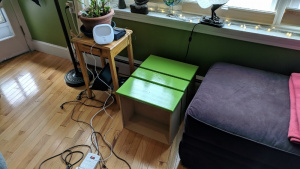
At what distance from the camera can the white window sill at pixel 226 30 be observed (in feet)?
4.64

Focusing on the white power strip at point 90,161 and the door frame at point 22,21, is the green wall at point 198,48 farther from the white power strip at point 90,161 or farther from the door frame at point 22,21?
the white power strip at point 90,161

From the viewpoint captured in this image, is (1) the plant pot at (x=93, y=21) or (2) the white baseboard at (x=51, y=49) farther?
(2) the white baseboard at (x=51, y=49)

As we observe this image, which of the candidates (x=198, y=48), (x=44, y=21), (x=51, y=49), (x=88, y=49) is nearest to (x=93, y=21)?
(x=88, y=49)

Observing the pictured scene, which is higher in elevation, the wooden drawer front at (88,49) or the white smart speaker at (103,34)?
the white smart speaker at (103,34)

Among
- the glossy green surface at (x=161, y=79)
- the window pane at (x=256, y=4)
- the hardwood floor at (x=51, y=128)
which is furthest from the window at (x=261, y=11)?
the hardwood floor at (x=51, y=128)

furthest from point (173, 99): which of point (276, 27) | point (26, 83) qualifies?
point (26, 83)

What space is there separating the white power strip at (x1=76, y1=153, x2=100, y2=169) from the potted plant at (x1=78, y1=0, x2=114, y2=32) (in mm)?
882

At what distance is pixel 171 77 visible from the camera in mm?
1548

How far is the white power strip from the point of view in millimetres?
1391

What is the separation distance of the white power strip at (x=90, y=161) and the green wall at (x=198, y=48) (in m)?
0.98

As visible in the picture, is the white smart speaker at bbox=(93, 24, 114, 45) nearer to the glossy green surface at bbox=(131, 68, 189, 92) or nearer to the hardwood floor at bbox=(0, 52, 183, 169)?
the glossy green surface at bbox=(131, 68, 189, 92)

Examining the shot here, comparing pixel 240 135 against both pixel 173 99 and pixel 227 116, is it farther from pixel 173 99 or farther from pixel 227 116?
pixel 173 99

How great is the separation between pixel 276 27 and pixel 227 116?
83 cm

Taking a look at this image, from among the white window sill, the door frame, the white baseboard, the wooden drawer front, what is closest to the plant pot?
the wooden drawer front
